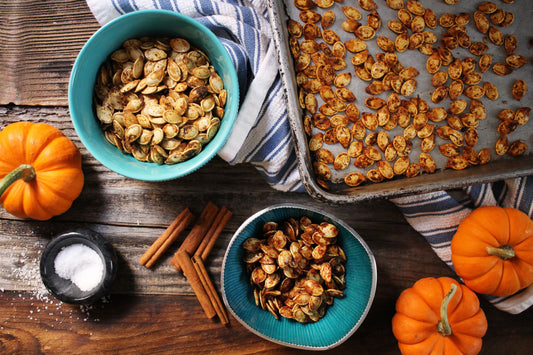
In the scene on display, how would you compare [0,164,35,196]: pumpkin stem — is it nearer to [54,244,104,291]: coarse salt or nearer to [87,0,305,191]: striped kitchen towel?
[54,244,104,291]: coarse salt

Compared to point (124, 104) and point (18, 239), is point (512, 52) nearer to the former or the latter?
point (124, 104)

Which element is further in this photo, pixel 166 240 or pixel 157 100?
pixel 166 240

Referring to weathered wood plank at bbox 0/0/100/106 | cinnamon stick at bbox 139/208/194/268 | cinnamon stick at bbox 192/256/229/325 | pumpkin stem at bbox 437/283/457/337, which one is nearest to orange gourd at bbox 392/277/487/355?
pumpkin stem at bbox 437/283/457/337

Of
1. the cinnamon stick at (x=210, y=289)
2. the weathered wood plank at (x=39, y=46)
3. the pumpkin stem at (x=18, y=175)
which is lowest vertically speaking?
the cinnamon stick at (x=210, y=289)

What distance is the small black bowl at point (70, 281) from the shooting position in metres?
0.90

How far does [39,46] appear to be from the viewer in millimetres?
996

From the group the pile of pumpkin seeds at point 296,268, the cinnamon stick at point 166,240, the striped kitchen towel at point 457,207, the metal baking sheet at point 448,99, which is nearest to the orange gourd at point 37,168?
the cinnamon stick at point 166,240

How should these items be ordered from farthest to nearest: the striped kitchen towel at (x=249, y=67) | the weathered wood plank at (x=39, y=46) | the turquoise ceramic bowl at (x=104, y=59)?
the weathered wood plank at (x=39, y=46) < the striped kitchen towel at (x=249, y=67) < the turquoise ceramic bowl at (x=104, y=59)

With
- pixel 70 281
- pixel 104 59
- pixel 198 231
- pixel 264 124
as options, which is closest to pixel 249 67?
pixel 264 124

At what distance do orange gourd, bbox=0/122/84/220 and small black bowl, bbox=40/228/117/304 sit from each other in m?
0.07

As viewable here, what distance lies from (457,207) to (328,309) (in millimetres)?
401

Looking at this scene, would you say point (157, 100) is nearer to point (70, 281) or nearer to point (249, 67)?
point (249, 67)

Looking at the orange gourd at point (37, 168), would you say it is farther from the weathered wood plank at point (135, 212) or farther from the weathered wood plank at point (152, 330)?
the weathered wood plank at point (152, 330)

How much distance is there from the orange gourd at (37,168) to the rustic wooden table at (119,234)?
0.31ft
